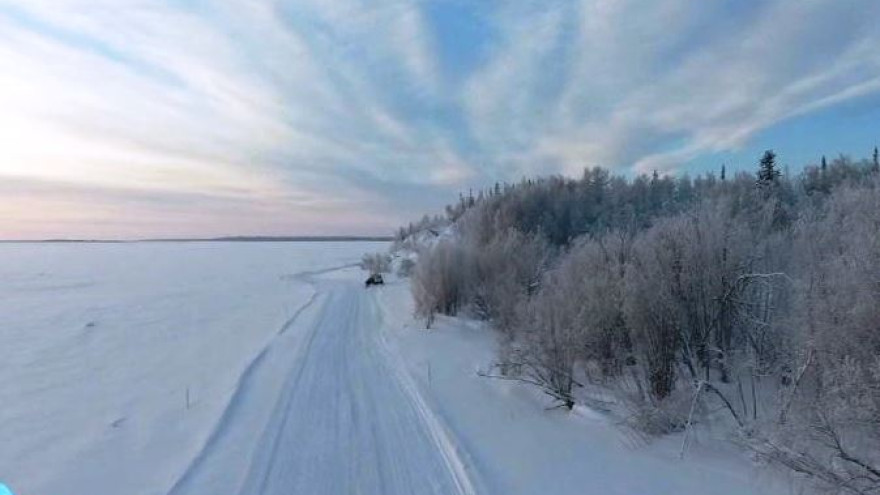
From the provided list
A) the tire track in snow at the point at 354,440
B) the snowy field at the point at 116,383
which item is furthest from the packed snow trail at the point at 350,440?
the snowy field at the point at 116,383

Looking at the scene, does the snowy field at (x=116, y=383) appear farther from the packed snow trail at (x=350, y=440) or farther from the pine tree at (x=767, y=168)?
the pine tree at (x=767, y=168)

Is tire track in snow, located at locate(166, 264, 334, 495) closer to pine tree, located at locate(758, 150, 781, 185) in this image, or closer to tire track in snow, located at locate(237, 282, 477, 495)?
tire track in snow, located at locate(237, 282, 477, 495)

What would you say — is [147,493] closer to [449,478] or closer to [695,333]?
[449,478]

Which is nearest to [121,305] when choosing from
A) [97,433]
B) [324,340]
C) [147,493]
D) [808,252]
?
[324,340]

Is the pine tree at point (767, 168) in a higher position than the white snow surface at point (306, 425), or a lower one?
higher

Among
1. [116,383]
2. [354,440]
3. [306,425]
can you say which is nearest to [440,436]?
[354,440]

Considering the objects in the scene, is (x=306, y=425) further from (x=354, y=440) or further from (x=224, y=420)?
(x=224, y=420)
